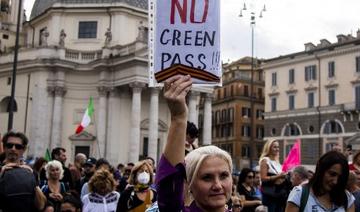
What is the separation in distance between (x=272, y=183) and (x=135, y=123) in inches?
1232

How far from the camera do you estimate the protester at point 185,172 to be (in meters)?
2.78

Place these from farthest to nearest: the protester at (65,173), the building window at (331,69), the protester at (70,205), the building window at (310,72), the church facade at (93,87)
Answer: the building window at (310,72)
the building window at (331,69)
the church facade at (93,87)
the protester at (65,173)
the protester at (70,205)

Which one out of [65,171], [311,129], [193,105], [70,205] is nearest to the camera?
[70,205]

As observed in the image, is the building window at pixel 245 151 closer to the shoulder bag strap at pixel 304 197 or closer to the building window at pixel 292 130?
the building window at pixel 292 130

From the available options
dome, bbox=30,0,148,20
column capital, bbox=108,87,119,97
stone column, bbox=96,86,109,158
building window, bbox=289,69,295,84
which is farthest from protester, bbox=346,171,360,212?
building window, bbox=289,69,295,84

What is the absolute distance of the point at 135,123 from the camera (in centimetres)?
3869

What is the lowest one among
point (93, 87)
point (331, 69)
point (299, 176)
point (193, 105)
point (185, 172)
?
point (299, 176)

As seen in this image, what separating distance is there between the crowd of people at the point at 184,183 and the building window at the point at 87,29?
3415cm

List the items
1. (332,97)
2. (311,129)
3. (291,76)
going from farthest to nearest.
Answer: (291,76) < (311,129) < (332,97)

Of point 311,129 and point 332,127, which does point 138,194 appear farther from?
point 311,129

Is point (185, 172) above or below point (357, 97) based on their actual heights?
below

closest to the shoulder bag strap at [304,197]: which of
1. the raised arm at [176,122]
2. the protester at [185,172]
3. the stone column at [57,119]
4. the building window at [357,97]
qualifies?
the protester at [185,172]

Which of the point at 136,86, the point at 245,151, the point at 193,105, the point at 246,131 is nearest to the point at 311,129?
the point at 193,105

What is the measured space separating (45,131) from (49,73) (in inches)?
174
